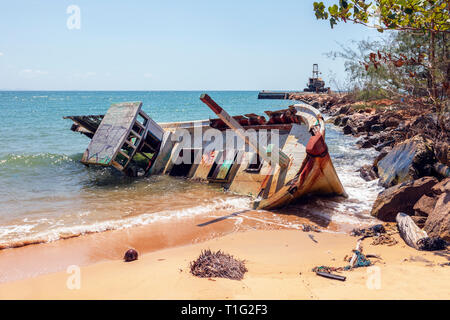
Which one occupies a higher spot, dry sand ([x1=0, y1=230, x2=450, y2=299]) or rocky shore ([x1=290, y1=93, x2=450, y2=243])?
rocky shore ([x1=290, y1=93, x2=450, y2=243])

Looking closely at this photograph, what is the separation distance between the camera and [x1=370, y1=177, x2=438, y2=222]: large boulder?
621cm

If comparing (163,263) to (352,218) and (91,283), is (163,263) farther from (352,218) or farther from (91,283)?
(352,218)

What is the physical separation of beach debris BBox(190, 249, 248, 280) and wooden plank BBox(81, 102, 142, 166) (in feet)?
20.8

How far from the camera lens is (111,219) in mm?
7434

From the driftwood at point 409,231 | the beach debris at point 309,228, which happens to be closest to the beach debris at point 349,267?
the driftwood at point 409,231

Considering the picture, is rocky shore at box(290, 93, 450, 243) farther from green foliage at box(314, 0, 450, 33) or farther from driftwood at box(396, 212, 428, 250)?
green foliage at box(314, 0, 450, 33)

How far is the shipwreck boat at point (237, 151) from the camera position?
730 centimetres

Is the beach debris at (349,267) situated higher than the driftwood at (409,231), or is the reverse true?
the driftwood at (409,231)

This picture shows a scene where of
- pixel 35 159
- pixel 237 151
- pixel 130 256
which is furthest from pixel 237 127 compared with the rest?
pixel 35 159

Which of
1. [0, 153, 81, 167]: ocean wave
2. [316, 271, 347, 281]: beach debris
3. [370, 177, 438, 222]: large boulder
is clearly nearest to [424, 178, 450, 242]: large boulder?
[370, 177, 438, 222]: large boulder

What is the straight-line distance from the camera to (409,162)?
7824mm

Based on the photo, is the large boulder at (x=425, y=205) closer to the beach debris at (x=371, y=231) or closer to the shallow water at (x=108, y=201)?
the beach debris at (x=371, y=231)

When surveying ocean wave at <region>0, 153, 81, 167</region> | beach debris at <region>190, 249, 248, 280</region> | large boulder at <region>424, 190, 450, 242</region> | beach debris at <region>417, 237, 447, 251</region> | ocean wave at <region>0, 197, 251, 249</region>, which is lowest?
ocean wave at <region>0, 197, 251, 249</region>
